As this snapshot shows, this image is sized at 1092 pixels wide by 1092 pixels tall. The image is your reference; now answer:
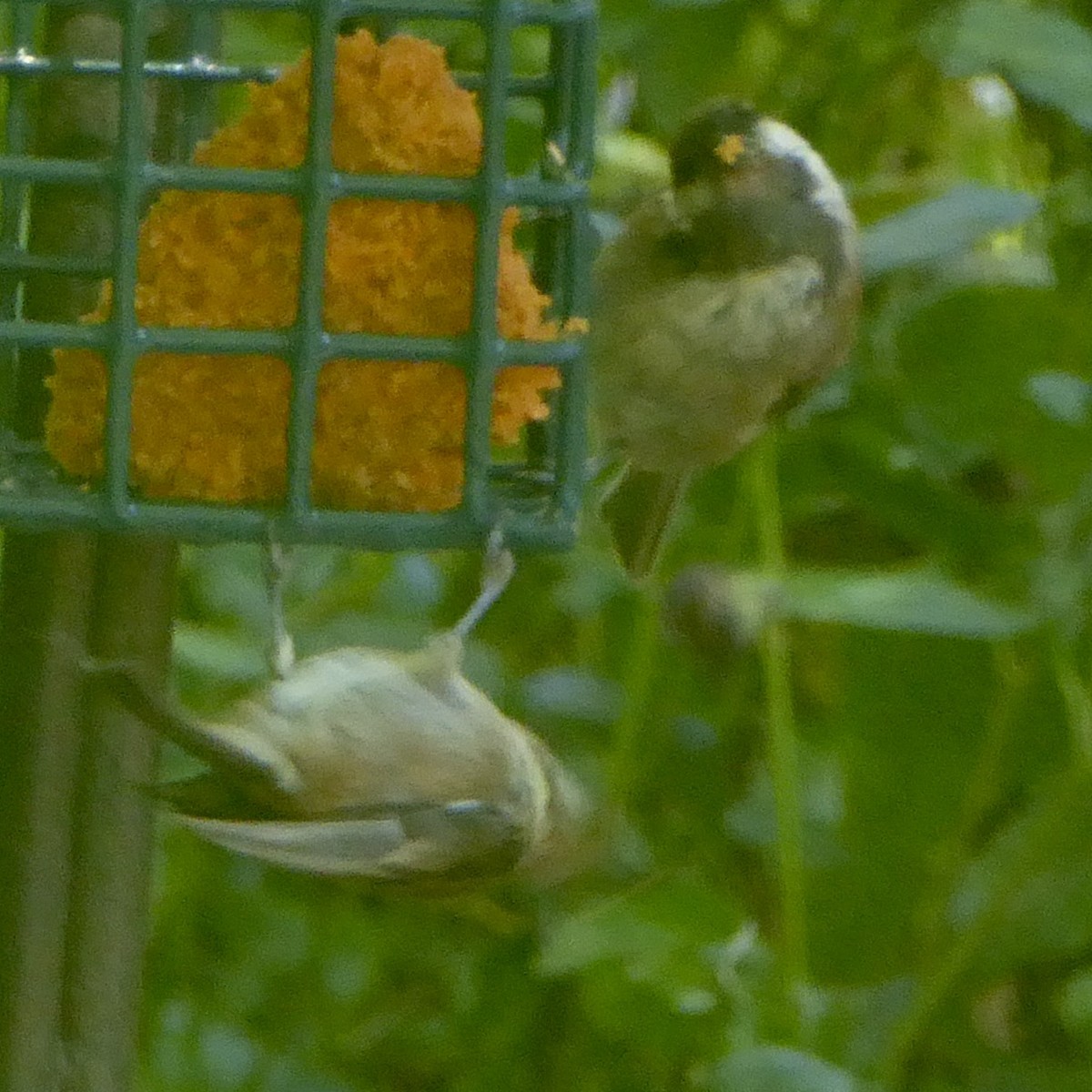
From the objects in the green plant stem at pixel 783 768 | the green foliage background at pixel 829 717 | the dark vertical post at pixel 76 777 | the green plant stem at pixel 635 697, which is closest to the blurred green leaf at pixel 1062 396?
the green foliage background at pixel 829 717

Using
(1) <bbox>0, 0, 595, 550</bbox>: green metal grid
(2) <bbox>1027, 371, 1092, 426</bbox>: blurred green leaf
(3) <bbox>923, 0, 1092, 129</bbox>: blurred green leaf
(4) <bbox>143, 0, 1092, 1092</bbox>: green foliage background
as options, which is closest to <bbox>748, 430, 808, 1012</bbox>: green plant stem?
(4) <bbox>143, 0, 1092, 1092</bbox>: green foliage background

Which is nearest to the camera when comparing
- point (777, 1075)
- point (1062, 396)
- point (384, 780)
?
point (384, 780)

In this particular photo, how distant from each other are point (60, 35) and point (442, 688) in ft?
1.34

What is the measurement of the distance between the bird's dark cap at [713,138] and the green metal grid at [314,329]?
497 millimetres

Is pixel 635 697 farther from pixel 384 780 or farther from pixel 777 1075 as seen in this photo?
pixel 384 780

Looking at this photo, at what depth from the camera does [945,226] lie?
1427 millimetres

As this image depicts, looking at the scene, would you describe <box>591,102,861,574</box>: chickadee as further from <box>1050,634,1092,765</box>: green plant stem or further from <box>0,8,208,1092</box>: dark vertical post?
<box>0,8,208,1092</box>: dark vertical post

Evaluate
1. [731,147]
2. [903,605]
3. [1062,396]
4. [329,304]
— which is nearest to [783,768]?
[903,605]

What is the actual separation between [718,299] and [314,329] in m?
0.73

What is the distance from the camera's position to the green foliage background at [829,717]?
1.48m

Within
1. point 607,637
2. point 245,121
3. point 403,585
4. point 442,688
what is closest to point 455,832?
point 442,688

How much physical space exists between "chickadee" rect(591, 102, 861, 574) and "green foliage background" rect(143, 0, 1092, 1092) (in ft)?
0.18

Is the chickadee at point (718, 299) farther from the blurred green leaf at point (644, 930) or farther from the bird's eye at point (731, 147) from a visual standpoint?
the blurred green leaf at point (644, 930)

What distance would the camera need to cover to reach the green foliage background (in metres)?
1.48
